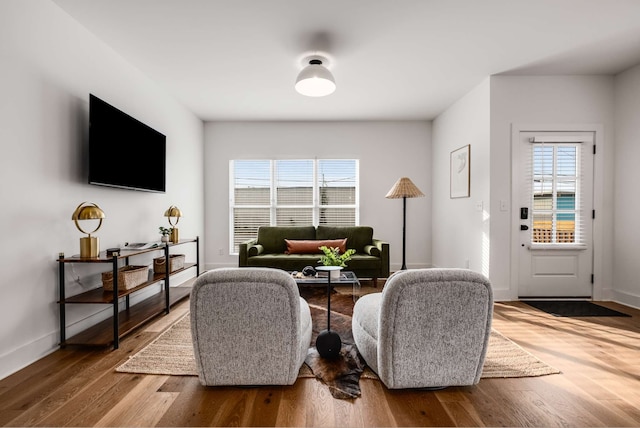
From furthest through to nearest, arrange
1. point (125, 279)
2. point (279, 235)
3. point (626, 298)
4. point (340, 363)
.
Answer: point (279, 235) < point (626, 298) < point (125, 279) < point (340, 363)

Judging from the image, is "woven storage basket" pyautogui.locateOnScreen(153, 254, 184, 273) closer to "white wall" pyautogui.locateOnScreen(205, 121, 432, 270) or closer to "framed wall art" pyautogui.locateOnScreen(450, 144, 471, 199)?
"white wall" pyautogui.locateOnScreen(205, 121, 432, 270)

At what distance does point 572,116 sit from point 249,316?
14.1 ft

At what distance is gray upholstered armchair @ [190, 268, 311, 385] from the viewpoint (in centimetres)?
157

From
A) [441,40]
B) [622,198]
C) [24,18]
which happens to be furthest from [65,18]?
[622,198]

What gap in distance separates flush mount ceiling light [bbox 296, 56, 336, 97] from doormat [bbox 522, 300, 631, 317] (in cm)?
332

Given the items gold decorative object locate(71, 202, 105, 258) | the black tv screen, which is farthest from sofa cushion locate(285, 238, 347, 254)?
gold decorative object locate(71, 202, 105, 258)

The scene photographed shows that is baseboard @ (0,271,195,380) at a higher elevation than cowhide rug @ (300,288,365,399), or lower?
higher

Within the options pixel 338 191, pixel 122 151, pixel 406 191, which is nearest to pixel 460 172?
pixel 406 191

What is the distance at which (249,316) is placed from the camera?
1.60 metres

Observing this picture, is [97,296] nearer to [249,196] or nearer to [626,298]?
[249,196]

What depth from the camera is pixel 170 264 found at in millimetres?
3389

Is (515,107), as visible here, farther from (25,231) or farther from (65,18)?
(25,231)

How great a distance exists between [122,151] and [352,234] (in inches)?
127

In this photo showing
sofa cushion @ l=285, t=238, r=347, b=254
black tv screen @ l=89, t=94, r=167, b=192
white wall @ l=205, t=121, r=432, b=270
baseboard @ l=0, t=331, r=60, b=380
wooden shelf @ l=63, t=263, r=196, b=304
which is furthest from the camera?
white wall @ l=205, t=121, r=432, b=270
